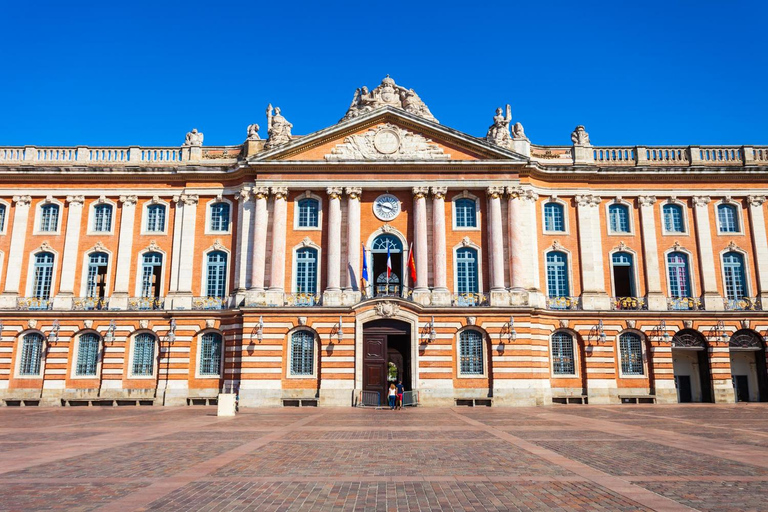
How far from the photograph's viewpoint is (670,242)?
38250 mm

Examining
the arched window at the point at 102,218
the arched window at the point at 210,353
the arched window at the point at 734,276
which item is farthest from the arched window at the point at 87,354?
the arched window at the point at 734,276

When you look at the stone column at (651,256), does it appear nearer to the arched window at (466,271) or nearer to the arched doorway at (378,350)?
the arched window at (466,271)

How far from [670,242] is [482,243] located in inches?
485

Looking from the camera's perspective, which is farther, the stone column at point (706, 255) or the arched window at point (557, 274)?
the arched window at point (557, 274)

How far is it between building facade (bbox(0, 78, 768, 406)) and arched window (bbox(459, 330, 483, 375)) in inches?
5.0

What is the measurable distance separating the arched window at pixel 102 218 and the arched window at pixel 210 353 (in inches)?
388

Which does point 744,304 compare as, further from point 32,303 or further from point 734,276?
point 32,303

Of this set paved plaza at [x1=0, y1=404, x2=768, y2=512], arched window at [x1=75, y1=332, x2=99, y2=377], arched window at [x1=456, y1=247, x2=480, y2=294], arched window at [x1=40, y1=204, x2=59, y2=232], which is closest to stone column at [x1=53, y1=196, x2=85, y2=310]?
arched window at [x1=40, y1=204, x2=59, y2=232]

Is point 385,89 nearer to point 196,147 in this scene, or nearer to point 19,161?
point 196,147

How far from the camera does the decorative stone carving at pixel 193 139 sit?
3970cm

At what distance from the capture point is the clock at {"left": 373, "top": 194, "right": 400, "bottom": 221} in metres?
37.0

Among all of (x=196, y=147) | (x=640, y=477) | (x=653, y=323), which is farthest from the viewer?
(x=196, y=147)

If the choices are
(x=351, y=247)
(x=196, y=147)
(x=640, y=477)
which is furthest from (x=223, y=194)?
(x=640, y=477)

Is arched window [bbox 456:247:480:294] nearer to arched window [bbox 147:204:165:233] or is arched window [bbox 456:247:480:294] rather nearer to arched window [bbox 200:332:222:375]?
arched window [bbox 200:332:222:375]
